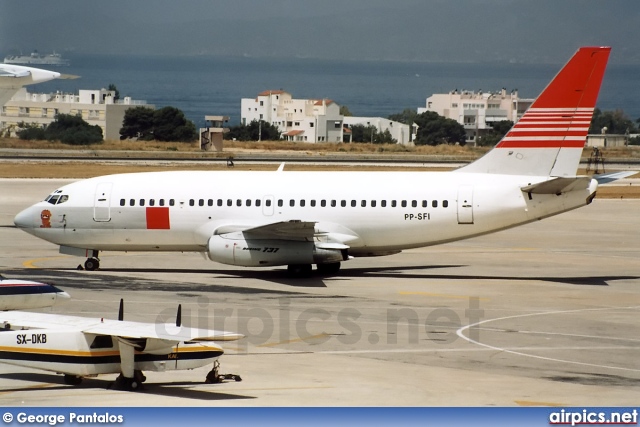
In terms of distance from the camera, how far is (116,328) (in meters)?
24.8

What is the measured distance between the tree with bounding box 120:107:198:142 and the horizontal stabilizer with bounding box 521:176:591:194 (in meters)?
140

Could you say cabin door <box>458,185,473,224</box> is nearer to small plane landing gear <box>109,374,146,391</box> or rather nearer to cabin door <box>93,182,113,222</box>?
cabin door <box>93,182,113,222</box>

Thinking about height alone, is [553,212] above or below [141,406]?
above

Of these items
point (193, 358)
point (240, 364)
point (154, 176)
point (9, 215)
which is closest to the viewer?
point (193, 358)

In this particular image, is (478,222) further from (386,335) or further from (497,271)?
(386,335)

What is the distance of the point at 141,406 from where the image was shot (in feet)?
76.2

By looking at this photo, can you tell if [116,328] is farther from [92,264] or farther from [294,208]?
[92,264]

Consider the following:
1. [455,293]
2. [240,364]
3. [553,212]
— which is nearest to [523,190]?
[553,212]

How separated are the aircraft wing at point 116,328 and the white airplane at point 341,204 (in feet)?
61.8

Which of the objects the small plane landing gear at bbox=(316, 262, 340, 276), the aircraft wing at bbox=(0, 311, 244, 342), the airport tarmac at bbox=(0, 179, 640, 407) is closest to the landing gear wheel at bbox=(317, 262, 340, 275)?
the small plane landing gear at bbox=(316, 262, 340, 276)

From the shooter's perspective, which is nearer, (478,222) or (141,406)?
(141,406)

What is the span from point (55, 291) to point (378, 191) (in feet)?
63.0

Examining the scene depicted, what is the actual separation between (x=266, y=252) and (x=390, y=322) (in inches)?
394

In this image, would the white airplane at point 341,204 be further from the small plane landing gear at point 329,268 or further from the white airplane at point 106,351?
the white airplane at point 106,351
